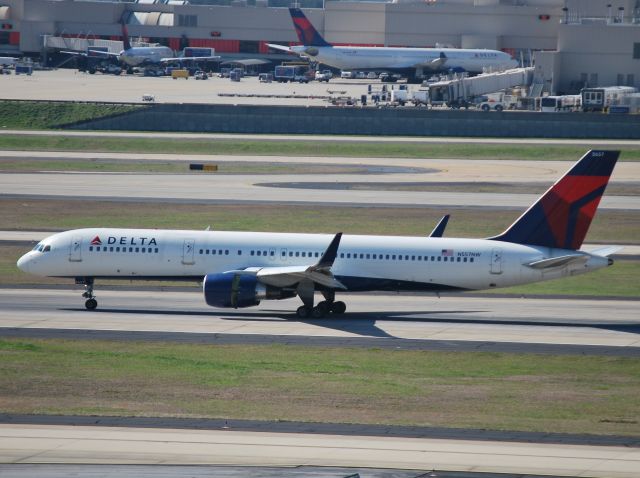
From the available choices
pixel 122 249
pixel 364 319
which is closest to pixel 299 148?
pixel 122 249

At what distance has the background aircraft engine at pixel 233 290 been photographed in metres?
49.6

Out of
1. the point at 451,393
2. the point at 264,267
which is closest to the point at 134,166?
the point at 264,267

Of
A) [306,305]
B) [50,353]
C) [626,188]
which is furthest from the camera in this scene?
[626,188]

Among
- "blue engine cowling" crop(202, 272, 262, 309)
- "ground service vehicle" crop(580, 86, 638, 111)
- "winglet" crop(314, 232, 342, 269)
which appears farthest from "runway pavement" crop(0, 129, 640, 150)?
"winglet" crop(314, 232, 342, 269)

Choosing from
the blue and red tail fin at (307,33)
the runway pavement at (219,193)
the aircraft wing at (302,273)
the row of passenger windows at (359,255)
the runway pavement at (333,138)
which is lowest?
the runway pavement at (219,193)

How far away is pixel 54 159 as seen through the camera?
350ft

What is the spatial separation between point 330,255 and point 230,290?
4517mm

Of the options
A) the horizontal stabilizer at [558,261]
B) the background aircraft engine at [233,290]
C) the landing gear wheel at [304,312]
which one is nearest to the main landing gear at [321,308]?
the landing gear wheel at [304,312]

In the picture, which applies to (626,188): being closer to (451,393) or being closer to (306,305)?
(306,305)

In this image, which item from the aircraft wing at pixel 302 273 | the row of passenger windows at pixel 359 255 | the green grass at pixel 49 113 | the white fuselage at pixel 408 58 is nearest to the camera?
the aircraft wing at pixel 302 273

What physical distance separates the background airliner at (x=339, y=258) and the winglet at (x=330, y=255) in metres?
0.09

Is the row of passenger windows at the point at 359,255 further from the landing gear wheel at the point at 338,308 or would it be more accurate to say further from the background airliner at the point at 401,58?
the background airliner at the point at 401,58

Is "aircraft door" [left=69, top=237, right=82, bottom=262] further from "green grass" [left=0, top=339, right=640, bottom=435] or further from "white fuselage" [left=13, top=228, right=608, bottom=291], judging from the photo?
"green grass" [left=0, top=339, right=640, bottom=435]

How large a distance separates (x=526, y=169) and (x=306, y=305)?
58.1 metres
